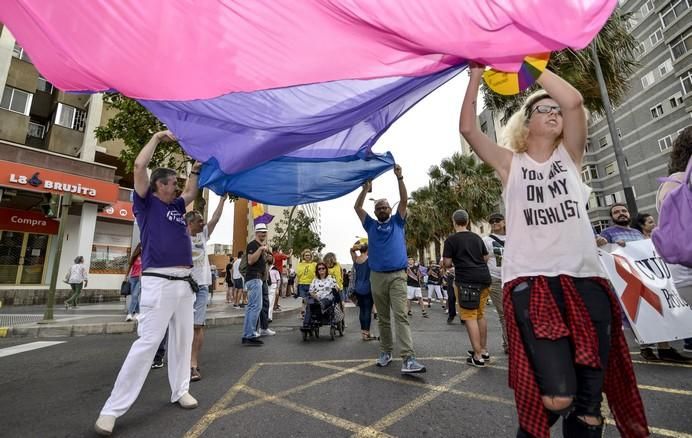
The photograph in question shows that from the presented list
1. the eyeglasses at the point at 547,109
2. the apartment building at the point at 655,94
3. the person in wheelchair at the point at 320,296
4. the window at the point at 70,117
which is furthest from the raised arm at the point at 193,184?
the apartment building at the point at 655,94

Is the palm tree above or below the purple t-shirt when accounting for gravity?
above

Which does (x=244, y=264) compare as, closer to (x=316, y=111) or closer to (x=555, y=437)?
(x=316, y=111)

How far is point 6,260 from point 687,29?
39445mm

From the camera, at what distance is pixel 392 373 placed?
3883 millimetres

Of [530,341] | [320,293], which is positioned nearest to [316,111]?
[530,341]

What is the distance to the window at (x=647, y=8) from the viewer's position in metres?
23.8

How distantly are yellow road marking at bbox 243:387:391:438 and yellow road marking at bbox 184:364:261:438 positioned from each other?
0.15 m

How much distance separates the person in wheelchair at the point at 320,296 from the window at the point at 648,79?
→ 1188 inches

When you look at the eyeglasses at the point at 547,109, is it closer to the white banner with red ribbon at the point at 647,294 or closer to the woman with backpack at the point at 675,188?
the woman with backpack at the point at 675,188

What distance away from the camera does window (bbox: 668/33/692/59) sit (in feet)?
68.3

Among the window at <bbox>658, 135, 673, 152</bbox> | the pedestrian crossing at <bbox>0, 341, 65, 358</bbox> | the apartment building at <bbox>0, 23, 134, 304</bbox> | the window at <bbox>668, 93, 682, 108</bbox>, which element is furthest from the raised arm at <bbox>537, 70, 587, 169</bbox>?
the window at <bbox>668, 93, 682, 108</bbox>

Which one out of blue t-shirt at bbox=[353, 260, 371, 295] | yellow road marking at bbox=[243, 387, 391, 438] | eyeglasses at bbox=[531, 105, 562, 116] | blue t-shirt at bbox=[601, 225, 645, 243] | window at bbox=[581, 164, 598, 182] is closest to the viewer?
eyeglasses at bbox=[531, 105, 562, 116]

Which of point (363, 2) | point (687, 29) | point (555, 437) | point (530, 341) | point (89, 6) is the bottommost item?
point (555, 437)

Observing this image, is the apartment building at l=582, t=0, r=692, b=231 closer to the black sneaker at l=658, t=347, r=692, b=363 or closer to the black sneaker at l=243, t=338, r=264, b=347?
the black sneaker at l=658, t=347, r=692, b=363
